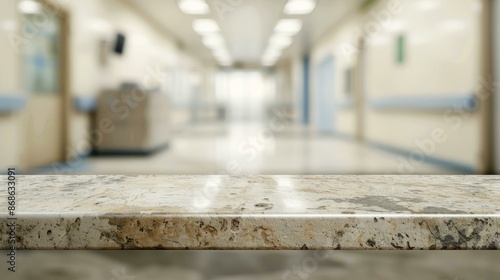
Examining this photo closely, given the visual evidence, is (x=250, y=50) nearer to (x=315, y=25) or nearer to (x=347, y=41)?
(x=315, y=25)

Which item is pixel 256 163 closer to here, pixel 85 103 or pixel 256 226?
pixel 85 103

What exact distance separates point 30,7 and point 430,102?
14.4ft

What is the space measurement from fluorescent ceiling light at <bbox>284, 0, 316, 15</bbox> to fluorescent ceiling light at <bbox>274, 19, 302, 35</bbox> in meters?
0.78

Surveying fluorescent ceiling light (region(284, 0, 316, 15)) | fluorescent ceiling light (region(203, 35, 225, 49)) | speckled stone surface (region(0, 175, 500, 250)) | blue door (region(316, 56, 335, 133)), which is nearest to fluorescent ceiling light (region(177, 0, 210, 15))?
fluorescent ceiling light (region(284, 0, 316, 15))

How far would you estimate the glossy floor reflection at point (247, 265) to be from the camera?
5.16ft

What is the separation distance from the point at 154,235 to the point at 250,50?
1425 centimetres

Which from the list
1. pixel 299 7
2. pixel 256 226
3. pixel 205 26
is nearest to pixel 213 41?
pixel 205 26

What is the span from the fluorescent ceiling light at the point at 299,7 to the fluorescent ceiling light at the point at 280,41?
9.76 ft

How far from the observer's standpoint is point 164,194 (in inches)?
→ 29.7

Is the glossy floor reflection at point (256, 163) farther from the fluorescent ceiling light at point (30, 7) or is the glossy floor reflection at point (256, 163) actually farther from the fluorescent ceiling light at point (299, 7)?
the fluorescent ceiling light at point (299, 7)

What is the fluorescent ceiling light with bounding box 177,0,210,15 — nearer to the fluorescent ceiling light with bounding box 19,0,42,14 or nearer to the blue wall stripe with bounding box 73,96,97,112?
the blue wall stripe with bounding box 73,96,97,112

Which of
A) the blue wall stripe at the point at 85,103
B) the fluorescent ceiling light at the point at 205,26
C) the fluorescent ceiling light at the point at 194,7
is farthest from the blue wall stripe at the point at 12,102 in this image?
the fluorescent ceiling light at the point at 205,26

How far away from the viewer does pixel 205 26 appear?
9.66 m

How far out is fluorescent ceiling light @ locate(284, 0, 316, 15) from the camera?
7.51 metres
